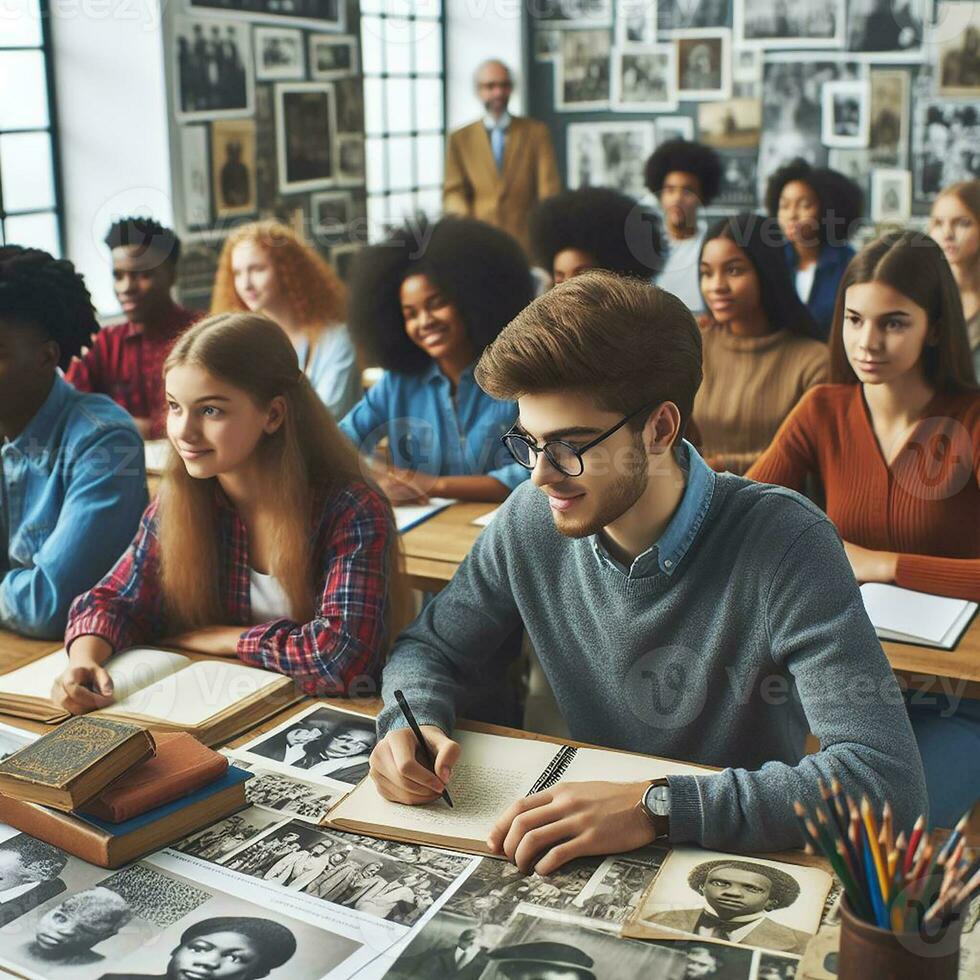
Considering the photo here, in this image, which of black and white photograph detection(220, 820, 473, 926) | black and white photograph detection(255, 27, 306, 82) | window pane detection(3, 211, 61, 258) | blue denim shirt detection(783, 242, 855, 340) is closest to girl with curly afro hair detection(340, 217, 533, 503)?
blue denim shirt detection(783, 242, 855, 340)

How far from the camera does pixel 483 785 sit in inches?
64.8

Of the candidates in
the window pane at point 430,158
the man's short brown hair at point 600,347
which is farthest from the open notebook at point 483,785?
the window pane at point 430,158

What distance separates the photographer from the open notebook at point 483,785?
5.06 feet

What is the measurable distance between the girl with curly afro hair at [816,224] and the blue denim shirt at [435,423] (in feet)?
5.63

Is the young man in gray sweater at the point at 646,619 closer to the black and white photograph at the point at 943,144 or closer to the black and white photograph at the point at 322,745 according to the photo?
the black and white photograph at the point at 322,745

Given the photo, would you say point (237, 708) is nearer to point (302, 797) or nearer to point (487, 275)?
point (302, 797)

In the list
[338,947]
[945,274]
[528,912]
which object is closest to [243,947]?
[338,947]

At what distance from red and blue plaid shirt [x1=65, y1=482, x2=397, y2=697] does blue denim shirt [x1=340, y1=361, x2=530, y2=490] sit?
1.18 meters

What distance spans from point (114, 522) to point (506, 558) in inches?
37.2

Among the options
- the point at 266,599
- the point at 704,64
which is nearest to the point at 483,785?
the point at 266,599

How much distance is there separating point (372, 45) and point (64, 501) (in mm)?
5441

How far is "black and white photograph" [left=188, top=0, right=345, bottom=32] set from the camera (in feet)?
19.1

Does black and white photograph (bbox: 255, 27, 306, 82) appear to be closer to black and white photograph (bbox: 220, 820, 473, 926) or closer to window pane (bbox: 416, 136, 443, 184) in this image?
window pane (bbox: 416, 136, 443, 184)

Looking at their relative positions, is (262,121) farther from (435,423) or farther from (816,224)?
(435,423)
